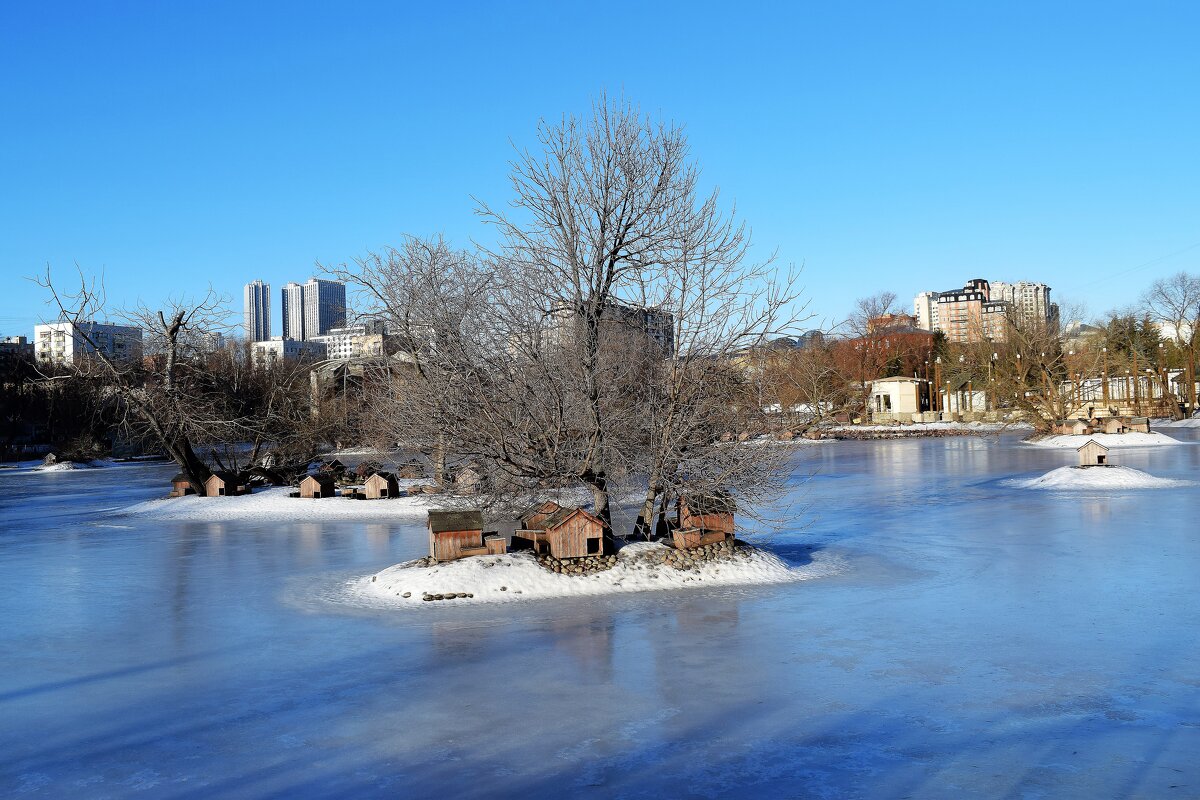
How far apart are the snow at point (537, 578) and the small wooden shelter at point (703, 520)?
0.35 m

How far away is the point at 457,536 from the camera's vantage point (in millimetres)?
13367

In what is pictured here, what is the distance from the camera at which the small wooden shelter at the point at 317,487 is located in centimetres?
2635

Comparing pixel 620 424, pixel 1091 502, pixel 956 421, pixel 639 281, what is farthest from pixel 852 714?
pixel 956 421

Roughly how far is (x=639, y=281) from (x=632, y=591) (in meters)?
4.91

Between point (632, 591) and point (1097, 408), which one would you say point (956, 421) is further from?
point (632, 591)

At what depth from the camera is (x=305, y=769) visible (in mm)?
6340

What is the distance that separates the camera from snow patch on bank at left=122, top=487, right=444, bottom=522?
23281 millimetres

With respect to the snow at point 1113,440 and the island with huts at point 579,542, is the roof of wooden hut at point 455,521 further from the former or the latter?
the snow at point 1113,440

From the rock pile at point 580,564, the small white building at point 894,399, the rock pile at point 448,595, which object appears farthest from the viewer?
the small white building at point 894,399

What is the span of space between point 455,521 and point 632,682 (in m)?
5.65

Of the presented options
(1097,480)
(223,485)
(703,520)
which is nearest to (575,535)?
(703,520)

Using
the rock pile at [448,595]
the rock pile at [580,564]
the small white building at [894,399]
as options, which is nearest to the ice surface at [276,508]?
the rock pile at [580,564]

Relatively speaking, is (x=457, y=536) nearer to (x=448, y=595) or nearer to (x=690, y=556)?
(x=448, y=595)

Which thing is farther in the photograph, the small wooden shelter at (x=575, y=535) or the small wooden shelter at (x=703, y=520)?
the small wooden shelter at (x=703, y=520)
